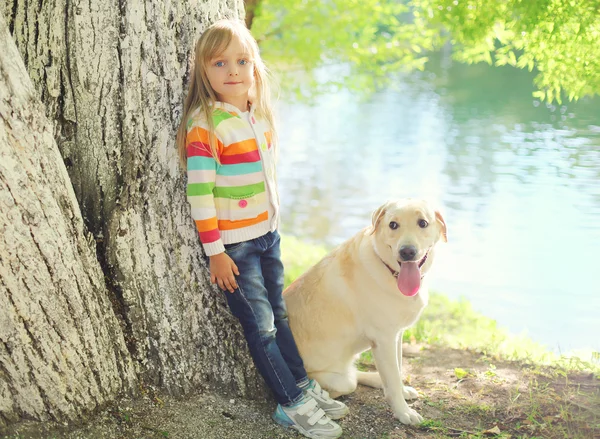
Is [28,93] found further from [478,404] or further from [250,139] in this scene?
[478,404]

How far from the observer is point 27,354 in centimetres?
258

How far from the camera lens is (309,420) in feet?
10.3

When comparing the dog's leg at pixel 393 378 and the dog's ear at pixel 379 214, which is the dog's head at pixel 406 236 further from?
the dog's leg at pixel 393 378

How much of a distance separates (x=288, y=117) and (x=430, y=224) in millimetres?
18736

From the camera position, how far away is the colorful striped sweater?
2.79m

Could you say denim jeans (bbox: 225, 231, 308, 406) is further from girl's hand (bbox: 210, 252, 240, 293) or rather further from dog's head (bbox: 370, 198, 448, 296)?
dog's head (bbox: 370, 198, 448, 296)

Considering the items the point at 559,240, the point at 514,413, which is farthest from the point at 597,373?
the point at 559,240

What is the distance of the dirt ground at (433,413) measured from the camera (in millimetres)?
2910

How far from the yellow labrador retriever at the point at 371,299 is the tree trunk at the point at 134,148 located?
1.99 ft

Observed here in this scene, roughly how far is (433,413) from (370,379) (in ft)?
1.47

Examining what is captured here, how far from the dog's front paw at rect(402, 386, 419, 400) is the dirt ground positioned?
38 mm

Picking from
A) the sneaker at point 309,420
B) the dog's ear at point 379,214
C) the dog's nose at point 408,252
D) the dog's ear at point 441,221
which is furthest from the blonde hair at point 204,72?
the sneaker at point 309,420

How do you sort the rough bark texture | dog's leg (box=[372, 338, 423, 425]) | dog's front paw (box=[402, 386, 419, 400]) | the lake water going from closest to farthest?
Answer: the rough bark texture → dog's leg (box=[372, 338, 423, 425]) → dog's front paw (box=[402, 386, 419, 400]) → the lake water

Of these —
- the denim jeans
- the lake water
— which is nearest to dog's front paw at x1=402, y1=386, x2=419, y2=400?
the denim jeans
